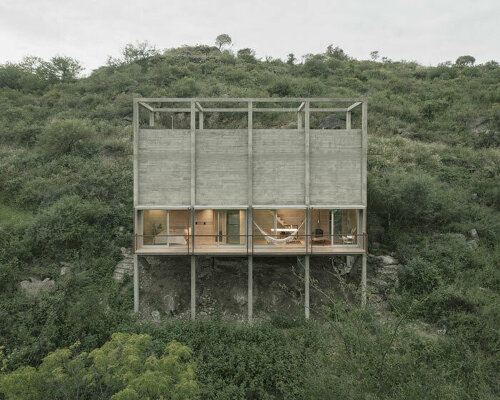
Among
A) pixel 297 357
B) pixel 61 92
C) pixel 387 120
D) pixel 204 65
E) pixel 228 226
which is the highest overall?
pixel 204 65

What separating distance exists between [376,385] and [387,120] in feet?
78.3

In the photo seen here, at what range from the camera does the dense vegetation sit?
800cm

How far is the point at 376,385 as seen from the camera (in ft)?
23.0

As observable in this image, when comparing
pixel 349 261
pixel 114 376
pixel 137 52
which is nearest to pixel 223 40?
pixel 137 52

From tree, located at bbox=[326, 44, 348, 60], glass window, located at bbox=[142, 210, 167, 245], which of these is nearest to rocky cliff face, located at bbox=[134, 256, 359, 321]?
glass window, located at bbox=[142, 210, 167, 245]

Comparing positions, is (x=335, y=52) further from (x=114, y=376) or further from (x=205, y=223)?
(x=114, y=376)

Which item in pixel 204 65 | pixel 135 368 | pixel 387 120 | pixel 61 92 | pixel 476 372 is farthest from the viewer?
pixel 204 65

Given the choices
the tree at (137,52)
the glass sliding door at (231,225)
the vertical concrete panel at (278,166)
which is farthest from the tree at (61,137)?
the tree at (137,52)

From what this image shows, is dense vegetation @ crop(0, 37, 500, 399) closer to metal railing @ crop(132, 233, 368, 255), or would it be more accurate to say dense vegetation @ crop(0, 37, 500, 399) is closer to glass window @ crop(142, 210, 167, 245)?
metal railing @ crop(132, 233, 368, 255)

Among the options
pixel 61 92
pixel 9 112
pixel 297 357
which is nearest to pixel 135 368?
pixel 297 357

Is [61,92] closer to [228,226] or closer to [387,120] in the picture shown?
[228,226]

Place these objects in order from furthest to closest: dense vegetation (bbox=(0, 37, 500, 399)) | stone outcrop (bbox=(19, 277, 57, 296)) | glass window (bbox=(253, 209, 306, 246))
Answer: glass window (bbox=(253, 209, 306, 246)) → stone outcrop (bbox=(19, 277, 57, 296)) → dense vegetation (bbox=(0, 37, 500, 399))

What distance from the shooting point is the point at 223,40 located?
163 ft

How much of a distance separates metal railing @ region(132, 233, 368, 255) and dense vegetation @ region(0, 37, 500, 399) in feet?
7.55
